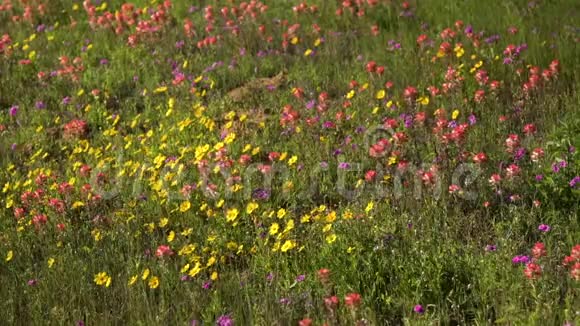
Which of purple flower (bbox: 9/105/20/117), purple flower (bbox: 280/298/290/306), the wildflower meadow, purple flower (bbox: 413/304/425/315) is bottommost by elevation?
purple flower (bbox: 9/105/20/117)

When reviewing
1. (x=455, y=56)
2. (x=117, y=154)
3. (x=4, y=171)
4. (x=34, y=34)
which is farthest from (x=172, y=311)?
(x=34, y=34)

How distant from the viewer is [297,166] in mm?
6277

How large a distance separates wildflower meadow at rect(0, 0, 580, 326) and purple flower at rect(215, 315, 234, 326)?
0.07ft

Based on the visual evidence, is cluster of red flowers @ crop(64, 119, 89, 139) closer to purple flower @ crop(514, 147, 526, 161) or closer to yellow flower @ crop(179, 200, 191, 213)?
yellow flower @ crop(179, 200, 191, 213)

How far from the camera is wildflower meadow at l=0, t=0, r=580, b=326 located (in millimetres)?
4719

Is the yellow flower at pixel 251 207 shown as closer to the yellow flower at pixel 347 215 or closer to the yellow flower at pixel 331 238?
the yellow flower at pixel 347 215

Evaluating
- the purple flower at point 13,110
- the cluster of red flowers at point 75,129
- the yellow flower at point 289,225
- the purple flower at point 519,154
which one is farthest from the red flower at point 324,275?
the purple flower at point 13,110

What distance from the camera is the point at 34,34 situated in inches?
387

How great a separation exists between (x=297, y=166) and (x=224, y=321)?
1973 mm

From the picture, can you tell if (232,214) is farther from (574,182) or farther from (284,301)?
(574,182)

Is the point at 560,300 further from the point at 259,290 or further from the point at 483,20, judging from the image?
the point at 483,20

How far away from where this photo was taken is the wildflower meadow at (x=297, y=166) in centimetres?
472

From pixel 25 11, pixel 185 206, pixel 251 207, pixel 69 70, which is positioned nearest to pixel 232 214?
pixel 251 207

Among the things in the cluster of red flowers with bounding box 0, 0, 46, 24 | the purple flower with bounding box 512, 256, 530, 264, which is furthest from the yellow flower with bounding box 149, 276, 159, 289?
the cluster of red flowers with bounding box 0, 0, 46, 24
